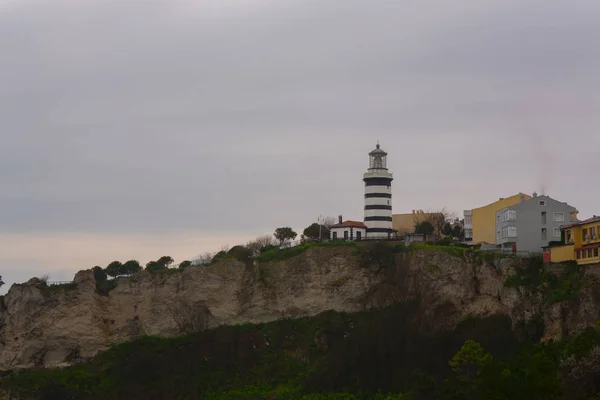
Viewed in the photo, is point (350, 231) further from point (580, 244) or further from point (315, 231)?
point (580, 244)

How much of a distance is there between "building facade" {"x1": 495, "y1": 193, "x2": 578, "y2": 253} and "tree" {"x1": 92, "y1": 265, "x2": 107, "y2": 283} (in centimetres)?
2569

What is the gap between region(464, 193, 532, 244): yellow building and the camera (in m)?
65.0

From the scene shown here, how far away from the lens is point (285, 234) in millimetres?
74562

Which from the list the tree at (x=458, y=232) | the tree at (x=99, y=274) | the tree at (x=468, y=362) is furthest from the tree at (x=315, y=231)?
the tree at (x=468, y=362)

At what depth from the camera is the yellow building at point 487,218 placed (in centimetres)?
6500

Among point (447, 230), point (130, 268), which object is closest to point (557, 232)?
point (447, 230)

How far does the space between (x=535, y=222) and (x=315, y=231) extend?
57.3 feet

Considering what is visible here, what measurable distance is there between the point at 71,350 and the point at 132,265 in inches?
328

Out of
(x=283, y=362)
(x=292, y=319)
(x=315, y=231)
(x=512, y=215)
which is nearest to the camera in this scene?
(x=283, y=362)

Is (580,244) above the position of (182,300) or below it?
A: above

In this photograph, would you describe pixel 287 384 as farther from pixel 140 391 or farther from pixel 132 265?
pixel 132 265

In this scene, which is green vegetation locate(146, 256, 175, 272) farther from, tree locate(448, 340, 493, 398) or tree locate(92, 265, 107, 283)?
tree locate(448, 340, 493, 398)

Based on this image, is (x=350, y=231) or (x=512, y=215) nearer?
(x=512, y=215)

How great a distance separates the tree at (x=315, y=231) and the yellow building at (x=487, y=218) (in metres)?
10.3
